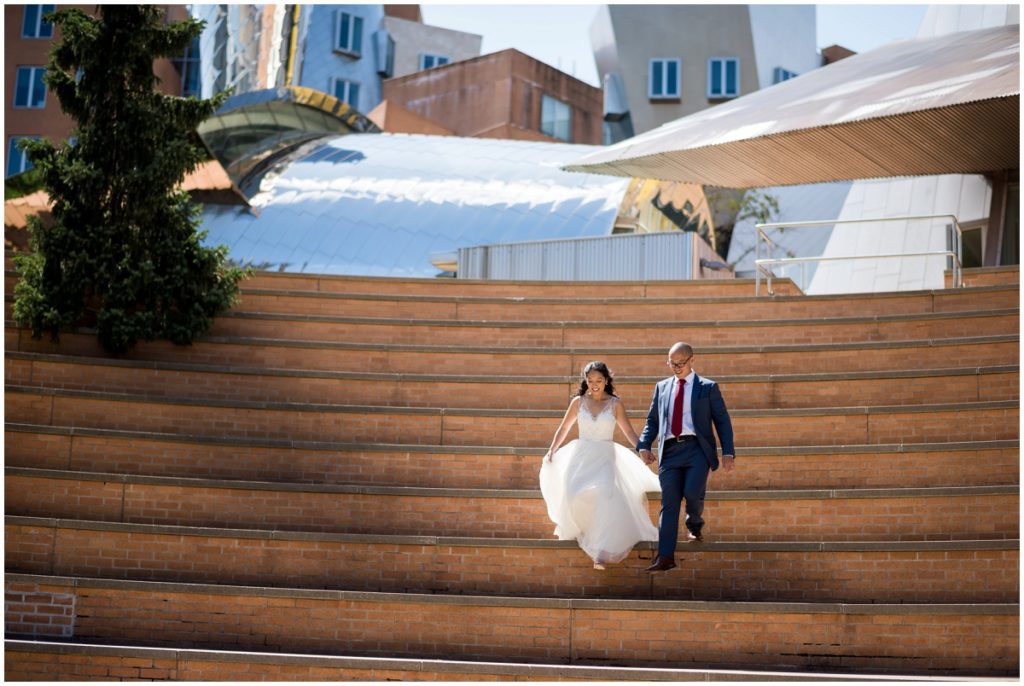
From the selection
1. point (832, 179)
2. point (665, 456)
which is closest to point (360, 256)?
point (832, 179)

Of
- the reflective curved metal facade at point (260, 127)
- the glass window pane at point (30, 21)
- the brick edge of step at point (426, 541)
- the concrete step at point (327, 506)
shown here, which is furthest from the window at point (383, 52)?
the brick edge of step at point (426, 541)

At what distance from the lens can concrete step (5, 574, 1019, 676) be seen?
301 inches

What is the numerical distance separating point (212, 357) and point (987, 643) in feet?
25.4

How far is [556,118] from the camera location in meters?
43.5

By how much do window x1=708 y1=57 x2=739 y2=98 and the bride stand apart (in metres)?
37.9

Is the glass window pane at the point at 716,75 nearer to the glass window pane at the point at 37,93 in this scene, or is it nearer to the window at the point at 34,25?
the window at the point at 34,25

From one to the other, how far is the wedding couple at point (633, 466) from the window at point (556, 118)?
115 feet

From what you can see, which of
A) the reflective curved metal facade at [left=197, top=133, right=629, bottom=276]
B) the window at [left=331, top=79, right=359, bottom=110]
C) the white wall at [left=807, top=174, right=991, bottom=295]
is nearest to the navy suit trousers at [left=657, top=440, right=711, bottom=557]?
the white wall at [left=807, top=174, right=991, bottom=295]

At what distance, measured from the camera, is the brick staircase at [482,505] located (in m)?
7.76

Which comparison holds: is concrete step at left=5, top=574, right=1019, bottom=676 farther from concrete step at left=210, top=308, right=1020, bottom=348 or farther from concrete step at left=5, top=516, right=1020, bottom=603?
concrete step at left=210, top=308, right=1020, bottom=348

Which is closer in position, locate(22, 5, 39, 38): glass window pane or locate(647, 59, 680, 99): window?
locate(22, 5, 39, 38): glass window pane

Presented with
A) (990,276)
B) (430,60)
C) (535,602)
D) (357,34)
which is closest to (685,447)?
(535,602)

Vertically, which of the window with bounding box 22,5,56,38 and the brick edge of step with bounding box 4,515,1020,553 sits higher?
the window with bounding box 22,5,56,38

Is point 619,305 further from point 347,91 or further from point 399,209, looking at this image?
point 347,91
